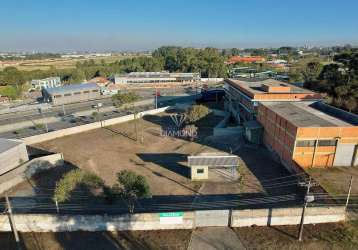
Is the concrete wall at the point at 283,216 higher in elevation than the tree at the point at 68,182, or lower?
lower

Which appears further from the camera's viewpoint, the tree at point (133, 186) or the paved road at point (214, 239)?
the tree at point (133, 186)

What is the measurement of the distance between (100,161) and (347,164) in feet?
92.7

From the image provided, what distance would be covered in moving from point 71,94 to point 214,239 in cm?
5637

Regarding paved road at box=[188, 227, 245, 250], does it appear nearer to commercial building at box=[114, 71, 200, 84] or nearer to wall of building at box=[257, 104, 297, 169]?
wall of building at box=[257, 104, 297, 169]

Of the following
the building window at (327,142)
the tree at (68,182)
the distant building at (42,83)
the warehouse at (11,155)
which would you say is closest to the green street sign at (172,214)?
the tree at (68,182)

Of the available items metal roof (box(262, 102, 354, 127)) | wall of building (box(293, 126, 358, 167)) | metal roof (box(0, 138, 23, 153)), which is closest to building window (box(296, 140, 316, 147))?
wall of building (box(293, 126, 358, 167))

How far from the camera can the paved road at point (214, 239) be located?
17.9 metres

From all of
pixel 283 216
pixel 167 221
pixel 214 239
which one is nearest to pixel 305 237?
pixel 283 216

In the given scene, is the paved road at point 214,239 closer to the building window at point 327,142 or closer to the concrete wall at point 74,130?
the building window at point 327,142

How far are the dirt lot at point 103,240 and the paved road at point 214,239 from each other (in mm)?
576

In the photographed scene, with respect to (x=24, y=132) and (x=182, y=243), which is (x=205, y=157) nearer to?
(x=182, y=243)

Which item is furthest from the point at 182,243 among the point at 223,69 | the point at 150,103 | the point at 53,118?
the point at 223,69

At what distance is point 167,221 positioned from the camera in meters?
19.4

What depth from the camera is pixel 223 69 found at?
4144 inches
